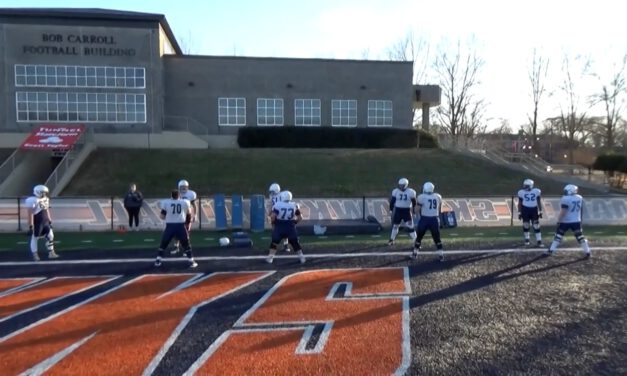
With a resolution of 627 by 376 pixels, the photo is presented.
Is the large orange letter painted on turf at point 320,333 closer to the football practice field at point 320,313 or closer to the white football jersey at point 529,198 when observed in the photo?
the football practice field at point 320,313

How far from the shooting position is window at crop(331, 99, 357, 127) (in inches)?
1812

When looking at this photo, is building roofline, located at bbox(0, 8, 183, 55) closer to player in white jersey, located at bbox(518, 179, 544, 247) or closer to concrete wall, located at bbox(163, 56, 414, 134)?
concrete wall, located at bbox(163, 56, 414, 134)

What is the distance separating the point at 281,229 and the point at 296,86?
33.5m

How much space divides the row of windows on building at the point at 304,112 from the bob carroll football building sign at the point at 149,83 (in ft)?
0.29

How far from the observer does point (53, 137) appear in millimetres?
36531

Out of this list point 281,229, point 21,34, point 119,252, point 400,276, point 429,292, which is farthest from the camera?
point 21,34

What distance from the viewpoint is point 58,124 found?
40094mm

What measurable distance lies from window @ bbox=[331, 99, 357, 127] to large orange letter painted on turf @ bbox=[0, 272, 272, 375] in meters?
35.9

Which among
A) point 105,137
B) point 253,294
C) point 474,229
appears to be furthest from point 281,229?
point 105,137

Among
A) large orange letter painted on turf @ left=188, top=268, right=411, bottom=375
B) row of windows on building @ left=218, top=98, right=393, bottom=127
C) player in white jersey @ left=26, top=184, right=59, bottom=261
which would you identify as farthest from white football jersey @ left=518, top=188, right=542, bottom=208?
row of windows on building @ left=218, top=98, right=393, bottom=127

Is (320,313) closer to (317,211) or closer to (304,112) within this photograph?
(317,211)

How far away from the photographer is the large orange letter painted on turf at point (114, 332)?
6.55 meters

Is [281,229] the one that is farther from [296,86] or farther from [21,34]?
[21,34]

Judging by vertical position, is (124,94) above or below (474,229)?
above
